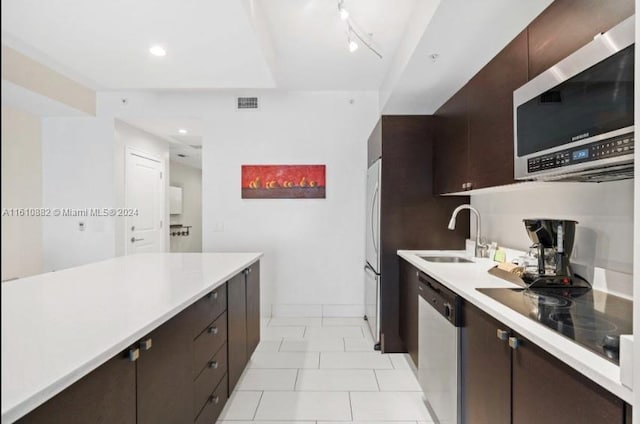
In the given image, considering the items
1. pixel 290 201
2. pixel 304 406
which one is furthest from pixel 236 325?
pixel 290 201

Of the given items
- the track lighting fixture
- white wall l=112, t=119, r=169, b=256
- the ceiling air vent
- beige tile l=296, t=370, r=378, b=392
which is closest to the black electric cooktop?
beige tile l=296, t=370, r=378, b=392

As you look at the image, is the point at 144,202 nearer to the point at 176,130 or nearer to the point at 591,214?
the point at 176,130

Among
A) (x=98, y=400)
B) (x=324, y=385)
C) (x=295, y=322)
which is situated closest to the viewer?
(x=98, y=400)

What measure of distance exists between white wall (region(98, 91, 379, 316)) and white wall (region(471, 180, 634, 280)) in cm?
198

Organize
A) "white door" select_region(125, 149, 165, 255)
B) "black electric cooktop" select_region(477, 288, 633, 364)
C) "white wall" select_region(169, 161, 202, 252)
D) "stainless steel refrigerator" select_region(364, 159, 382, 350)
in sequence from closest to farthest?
"black electric cooktop" select_region(477, 288, 633, 364) < "stainless steel refrigerator" select_region(364, 159, 382, 350) < "white door" select_region(125, 149, 165, 255) < "white wall" select_region(169, 161, 202, 252)

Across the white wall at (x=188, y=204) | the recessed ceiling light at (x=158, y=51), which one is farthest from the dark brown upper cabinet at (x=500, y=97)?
the white wall at (x=188, y=204)

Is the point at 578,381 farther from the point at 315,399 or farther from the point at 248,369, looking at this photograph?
the point at 248,369

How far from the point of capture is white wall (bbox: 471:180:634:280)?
143 centimetres

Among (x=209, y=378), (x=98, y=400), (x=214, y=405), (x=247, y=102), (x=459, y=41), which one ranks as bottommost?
(x=214, y=405)

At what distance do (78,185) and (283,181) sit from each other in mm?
2399

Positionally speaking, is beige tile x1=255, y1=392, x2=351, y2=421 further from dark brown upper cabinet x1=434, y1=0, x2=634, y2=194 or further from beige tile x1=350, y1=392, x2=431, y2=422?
dark brown upper cabinet x1=434, y1=0, x2=634, y2=194

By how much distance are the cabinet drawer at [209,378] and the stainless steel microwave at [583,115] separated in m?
1.77

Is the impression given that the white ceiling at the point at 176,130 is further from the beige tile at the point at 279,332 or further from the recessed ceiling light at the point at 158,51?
the beige tile at the point at 279,332

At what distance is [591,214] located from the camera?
5.30 feet
